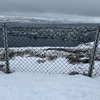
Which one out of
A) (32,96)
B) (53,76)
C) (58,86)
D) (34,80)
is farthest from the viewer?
(53,76)

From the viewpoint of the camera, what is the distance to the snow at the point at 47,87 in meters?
4.83

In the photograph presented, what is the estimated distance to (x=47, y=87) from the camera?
5293 mm

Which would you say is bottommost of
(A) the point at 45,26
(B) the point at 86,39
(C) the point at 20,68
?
(C) the point at 20,68

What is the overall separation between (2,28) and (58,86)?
97.2 inches

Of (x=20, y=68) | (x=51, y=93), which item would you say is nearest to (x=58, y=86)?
(x=51, y=93)

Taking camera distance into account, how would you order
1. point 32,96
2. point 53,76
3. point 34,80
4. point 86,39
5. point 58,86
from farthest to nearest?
1. point 86,39
2. point 53,76
3. point 34,80
4. point 58,86
5. point 32,96

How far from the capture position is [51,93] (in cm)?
496

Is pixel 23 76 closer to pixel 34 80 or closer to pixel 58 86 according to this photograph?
pixel 34 80

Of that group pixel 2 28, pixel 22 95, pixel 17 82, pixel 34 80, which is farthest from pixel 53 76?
pixel 2 28

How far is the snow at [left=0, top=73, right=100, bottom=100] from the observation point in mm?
4828

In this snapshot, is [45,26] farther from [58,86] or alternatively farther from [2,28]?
[58,86]

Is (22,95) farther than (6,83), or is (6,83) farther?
(6,83)

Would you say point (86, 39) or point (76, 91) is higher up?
point (86, 39)

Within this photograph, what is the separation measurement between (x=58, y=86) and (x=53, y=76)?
2.78 ft
